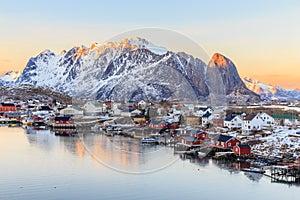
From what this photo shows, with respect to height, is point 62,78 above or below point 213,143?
above

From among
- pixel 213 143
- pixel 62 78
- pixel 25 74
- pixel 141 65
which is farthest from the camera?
pixel 25 74

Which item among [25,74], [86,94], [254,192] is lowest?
[254,192]

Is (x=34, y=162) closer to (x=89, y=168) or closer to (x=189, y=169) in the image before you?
(x=89, y=168)

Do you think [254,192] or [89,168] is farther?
[89,168]

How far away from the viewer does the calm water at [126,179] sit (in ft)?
24.0

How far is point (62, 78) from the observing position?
2217 inches

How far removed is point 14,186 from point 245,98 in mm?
36668

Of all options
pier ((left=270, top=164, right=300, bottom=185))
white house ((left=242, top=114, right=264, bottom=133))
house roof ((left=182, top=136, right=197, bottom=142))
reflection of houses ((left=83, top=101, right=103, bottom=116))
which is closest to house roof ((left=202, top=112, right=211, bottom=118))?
white house ((left=242, top=114, right=264, bottom=133))

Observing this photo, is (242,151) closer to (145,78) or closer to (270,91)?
(145,78)

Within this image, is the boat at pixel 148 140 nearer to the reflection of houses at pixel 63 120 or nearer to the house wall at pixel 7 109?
the reflection of houses at pixel 63 120

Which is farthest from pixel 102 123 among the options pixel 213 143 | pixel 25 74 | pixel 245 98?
pixel 25 74

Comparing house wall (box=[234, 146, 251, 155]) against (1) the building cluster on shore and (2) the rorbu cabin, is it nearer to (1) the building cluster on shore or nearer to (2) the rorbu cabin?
(1) the building cluster on shore

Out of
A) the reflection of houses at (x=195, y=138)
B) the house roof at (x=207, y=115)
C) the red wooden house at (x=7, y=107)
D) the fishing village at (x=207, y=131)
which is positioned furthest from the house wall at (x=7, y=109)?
the reflection of houses at (x=195, y=138)

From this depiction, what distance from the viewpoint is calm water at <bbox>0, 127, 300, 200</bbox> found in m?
7.32
